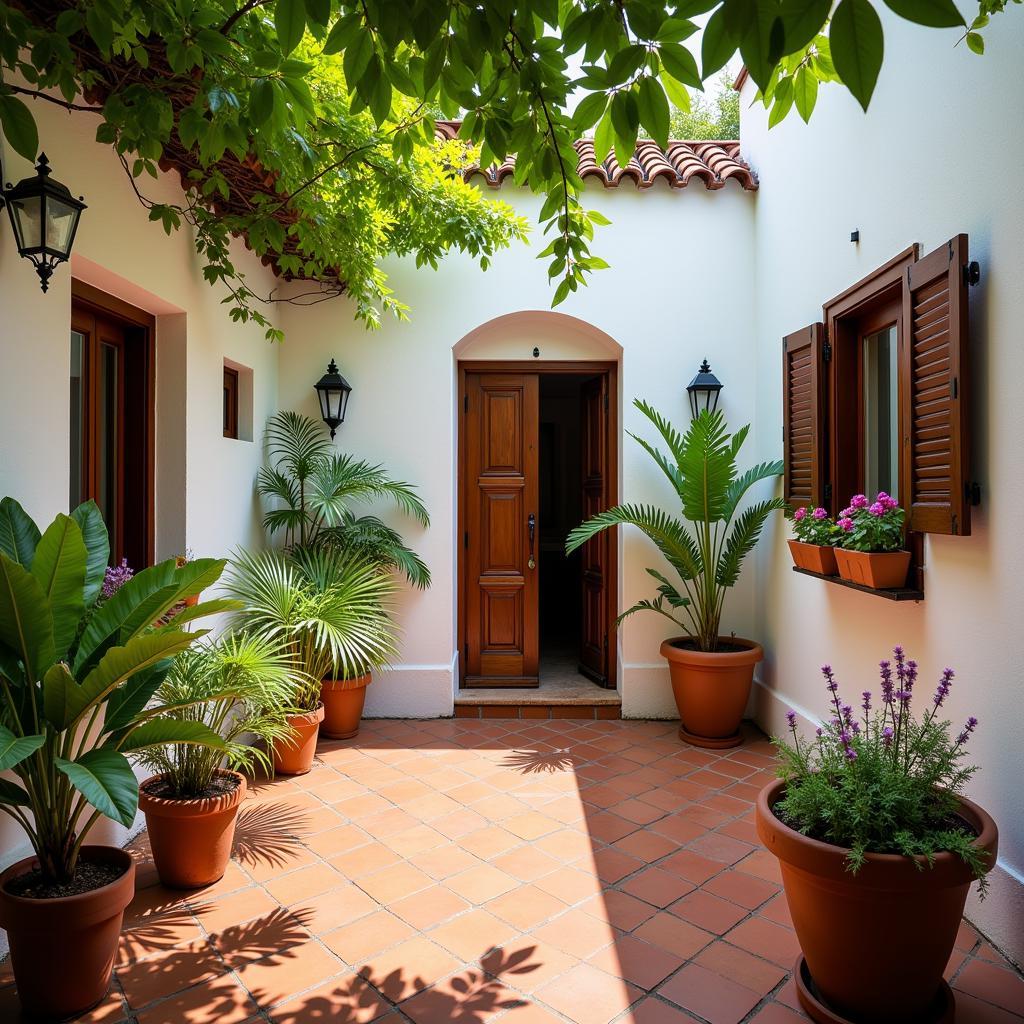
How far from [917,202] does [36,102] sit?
11.3 feet

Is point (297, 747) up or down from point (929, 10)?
down

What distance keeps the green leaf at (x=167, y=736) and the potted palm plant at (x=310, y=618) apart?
5.19 ft

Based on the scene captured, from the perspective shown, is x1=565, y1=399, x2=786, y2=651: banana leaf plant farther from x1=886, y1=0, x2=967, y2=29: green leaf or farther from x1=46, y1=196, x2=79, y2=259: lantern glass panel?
x1=886, y1=0, x2=967, y2=29: green leaf

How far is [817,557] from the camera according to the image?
148 inches

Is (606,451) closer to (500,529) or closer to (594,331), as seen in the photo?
(594,331)

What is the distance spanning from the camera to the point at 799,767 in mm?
2422

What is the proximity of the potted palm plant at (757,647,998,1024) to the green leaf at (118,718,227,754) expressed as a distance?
5.66 ft

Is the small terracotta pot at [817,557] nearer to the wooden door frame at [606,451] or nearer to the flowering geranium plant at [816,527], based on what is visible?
the flowering geranium plant at [816,527]

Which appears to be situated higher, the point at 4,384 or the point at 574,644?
the point at 4,384

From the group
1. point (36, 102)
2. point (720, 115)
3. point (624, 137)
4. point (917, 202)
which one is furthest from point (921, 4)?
point (720, 115)

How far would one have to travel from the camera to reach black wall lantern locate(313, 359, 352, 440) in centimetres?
517

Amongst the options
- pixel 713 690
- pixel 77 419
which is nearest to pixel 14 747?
pixel 77 419

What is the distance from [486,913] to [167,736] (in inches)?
53.5

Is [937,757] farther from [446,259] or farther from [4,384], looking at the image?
[446,259]
